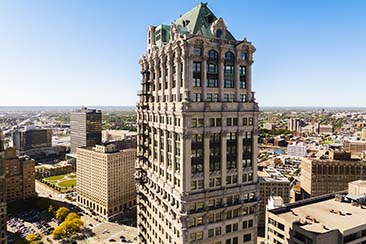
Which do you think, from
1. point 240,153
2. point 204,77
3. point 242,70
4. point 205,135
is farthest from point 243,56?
point 240,153

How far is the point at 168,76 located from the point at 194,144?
15.3 m

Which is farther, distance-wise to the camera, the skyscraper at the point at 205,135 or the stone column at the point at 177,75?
the stone column at the point at 177,75

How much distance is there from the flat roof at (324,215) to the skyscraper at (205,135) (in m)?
30.8

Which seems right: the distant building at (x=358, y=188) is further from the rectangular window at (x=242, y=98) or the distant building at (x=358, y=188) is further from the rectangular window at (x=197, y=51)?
the rectangular window at (x=197, y=51)

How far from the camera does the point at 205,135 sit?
52.9 meters

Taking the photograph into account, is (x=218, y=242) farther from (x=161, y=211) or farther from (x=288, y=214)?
(x=288, y=214)

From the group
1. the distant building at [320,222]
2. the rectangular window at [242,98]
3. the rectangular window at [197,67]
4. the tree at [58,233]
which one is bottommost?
the tree at [58,233]

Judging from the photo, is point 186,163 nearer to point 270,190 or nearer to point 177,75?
point 177,75

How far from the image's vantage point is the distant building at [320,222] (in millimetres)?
74625

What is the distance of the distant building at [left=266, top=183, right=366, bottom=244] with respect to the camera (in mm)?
74625

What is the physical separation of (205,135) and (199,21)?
77.7ft

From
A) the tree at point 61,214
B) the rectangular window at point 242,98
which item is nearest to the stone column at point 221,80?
the rectangular window at point 242,98

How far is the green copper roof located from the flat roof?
184ft

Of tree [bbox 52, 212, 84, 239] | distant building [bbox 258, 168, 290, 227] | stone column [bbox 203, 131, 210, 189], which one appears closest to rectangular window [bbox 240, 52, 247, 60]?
stone column [bbox 203, 131, 210, 189]
